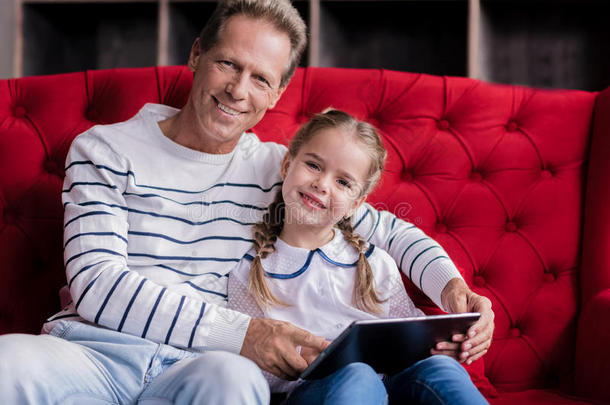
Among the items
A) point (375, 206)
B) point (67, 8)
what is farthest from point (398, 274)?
point (67, 8)

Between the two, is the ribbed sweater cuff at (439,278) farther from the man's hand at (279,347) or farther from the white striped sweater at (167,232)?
the man's hand at (279,347)

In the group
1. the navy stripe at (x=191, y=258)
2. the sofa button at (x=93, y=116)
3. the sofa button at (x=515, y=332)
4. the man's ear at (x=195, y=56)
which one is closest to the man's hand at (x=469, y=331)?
the sofa button at (x=515, y=332)

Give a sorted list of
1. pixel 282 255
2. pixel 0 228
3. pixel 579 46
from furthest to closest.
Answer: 1. pixel 579 46
2. pixel 0 228
3. pixel 282 255

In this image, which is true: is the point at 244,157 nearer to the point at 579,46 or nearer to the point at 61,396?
the point at 61,396

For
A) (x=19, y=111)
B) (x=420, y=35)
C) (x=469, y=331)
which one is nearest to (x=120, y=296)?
(x=469, y=331)

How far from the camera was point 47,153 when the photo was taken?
133 centimetres

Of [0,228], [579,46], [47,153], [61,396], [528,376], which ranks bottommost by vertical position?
[528,376]

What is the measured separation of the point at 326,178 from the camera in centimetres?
107

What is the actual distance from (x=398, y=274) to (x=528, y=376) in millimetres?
429

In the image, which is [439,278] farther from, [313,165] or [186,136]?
[186,136]

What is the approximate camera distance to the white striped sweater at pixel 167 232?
92 centimetres

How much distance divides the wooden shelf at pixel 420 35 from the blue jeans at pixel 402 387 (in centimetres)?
126

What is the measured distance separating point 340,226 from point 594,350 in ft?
1.97

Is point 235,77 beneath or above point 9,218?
above
